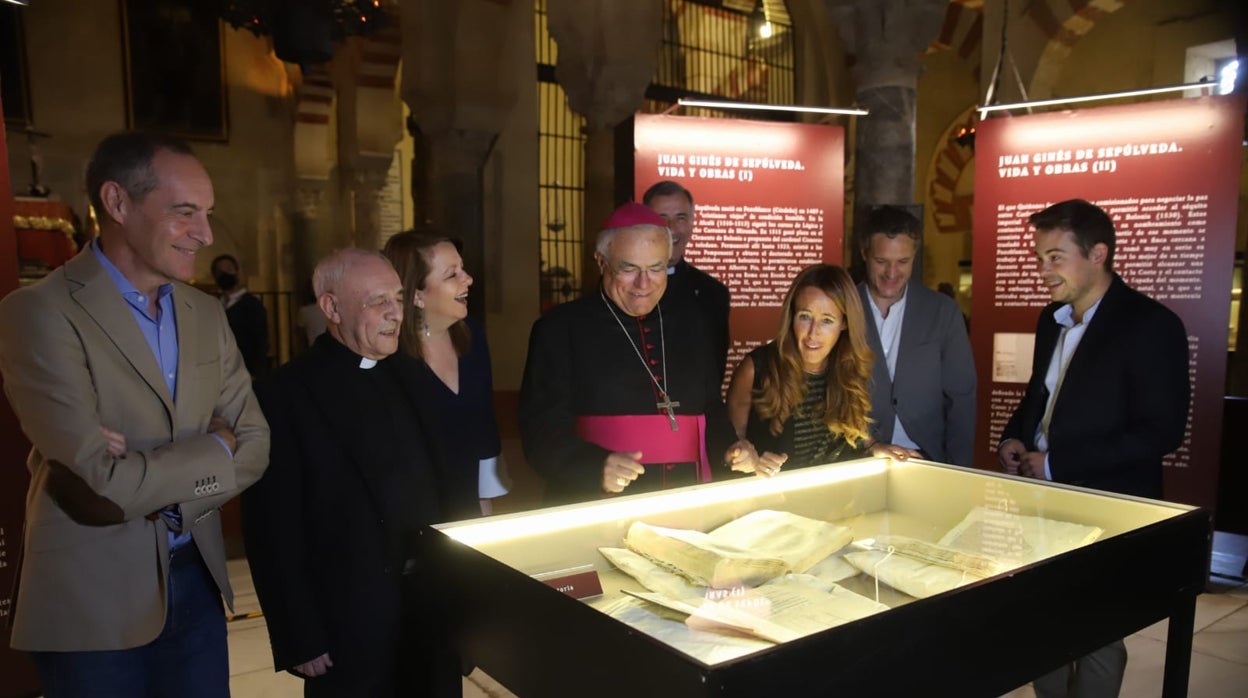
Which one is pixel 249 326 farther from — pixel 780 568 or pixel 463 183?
pixel 780 568

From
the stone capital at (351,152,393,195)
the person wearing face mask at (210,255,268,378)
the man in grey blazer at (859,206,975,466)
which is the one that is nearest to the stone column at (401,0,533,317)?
the person wearing face mask at (210,255,268,378)

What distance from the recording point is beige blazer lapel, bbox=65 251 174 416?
5.32 ft

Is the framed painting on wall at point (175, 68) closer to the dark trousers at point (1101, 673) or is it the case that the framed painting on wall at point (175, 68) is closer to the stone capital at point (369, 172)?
the stone capital at point (369, 172)

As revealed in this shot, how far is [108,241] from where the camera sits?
1699 mm

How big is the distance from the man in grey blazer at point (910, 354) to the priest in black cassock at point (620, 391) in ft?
2.33

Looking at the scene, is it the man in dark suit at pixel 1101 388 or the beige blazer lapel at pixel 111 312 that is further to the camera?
the man in dark suit at pixel 1101 388

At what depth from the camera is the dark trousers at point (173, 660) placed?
1.62 meters

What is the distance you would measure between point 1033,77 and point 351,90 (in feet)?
27.8

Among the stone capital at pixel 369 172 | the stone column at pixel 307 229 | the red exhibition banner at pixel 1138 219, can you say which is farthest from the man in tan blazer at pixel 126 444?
the stone column at pixel 307 229

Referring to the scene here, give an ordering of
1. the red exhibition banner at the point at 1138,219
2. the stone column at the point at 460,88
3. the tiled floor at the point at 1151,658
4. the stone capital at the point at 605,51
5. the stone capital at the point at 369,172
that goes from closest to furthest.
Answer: the tiled floor at the point at 1151,658
the red exhibition banner at the point at 1138,219
the stone capital at the point at 605,51
the stone column at the point at 460,88
the stone capital at the point at 369,172

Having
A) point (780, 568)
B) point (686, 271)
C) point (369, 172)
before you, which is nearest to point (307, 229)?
point (369, 172)

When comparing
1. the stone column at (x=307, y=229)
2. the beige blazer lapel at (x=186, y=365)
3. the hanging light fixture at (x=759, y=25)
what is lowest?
the beige blazer lapel at (x=186, y=365)

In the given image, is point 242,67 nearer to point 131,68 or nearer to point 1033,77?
point 131,68

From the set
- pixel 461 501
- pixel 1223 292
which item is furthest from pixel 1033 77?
pixel 461 501
